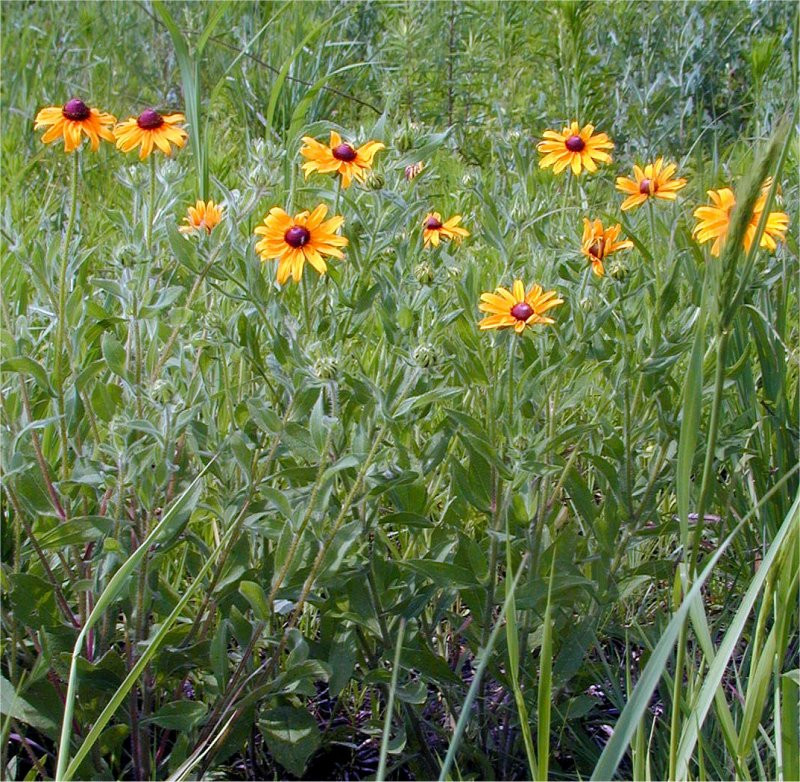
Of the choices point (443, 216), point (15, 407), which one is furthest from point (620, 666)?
point (443, 216)

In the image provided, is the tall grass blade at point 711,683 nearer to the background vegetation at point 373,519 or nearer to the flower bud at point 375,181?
the background vegetation at point 373,519

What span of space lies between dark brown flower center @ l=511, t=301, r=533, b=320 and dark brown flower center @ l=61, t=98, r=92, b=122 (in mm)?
626

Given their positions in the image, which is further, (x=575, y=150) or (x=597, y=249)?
(x=575, y=150)

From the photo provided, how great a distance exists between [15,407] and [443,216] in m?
1.32

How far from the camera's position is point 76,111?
132 cm

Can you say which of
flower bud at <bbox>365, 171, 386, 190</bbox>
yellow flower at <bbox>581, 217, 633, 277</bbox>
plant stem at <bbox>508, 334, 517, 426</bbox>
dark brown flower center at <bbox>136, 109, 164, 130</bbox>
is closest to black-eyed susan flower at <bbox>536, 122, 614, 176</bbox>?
yellow flower at <bbox>581, 217, 633, 277</bbox>

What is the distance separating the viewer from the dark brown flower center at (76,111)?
1310mm

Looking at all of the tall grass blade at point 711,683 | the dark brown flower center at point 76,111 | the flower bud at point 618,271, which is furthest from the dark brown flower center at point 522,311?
the dark brown flower center at point 76,111

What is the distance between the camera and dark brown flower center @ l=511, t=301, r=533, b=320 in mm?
1156

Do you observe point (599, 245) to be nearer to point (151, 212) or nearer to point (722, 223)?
point (722, 223)

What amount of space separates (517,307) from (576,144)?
0.53 meters

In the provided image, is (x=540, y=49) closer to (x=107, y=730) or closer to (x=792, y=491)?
(x=792, y=491)

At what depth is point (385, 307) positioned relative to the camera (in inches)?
51.0

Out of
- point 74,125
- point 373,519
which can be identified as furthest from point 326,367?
point 74,125
